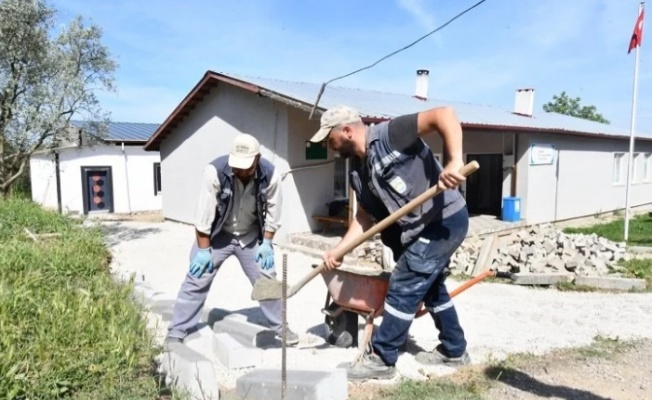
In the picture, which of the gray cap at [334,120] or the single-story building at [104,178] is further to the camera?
the single-story building at [104,178]

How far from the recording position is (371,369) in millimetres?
3715

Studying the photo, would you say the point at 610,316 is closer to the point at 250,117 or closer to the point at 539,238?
the point at 539,238

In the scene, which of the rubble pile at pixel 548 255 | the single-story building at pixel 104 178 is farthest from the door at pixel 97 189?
the rubble pile at pixel 548 255

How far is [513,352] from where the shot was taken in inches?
175

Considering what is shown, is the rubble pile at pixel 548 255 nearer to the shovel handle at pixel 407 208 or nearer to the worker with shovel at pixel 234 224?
the worker with shovel at pixel 234 224

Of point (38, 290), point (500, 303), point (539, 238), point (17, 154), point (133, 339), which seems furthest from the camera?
point (17, 154)

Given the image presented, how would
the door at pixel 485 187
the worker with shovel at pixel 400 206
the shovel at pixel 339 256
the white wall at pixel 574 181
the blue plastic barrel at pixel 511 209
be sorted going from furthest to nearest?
the door at pixel 485 187 → the white wall at pixel 574 181 → the blue plastic barrel at pixel 511 209 → the worker with shovel at pixel 400 206 → the shovel at pixel 339 256

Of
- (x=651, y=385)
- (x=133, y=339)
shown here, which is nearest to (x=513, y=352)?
(x=651, y=385)

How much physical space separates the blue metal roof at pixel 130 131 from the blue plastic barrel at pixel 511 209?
533 inches

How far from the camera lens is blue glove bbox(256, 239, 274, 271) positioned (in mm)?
4453

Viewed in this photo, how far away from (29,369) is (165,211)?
15.0 metres

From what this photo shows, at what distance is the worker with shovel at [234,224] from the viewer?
409 cm

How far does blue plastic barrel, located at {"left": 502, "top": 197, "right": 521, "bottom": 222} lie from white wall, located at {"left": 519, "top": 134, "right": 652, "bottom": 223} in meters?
0.41

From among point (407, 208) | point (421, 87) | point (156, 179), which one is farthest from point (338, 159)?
point (156, 179)
